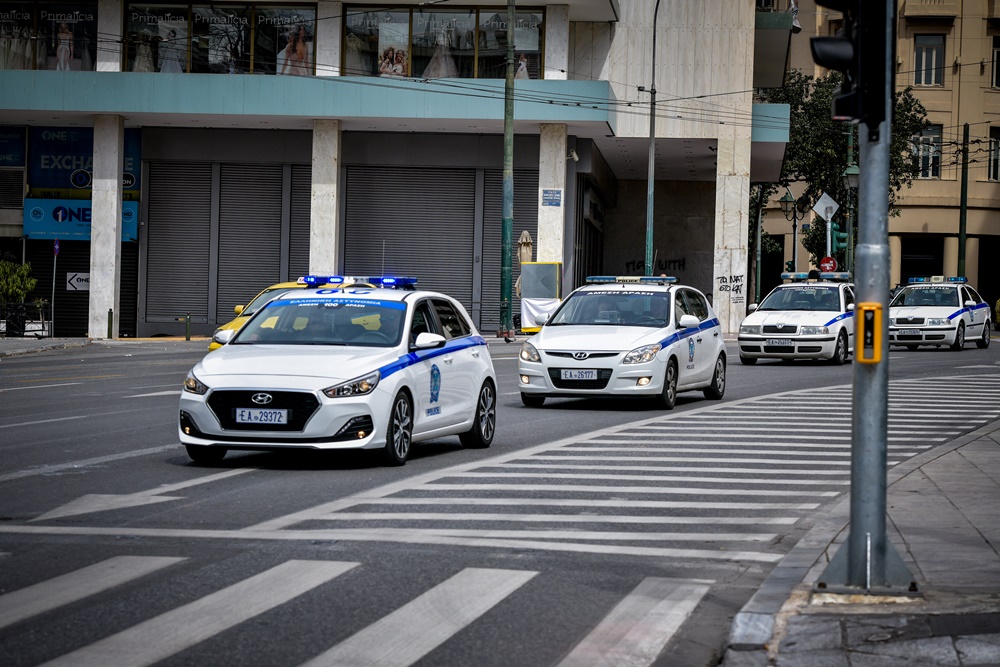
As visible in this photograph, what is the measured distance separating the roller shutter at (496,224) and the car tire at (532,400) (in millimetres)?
25122

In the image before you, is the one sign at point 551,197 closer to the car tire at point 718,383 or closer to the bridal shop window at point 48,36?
the bridal shop window at point 48,36

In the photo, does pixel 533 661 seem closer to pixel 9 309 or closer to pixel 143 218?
pixel 9 309

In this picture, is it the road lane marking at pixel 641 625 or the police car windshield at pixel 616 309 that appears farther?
the police car windshield at pixel 616 309

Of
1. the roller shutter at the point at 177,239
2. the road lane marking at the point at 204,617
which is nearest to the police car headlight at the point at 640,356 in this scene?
the road lane marking at the point at 204,617

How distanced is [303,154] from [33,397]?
26.7 meters

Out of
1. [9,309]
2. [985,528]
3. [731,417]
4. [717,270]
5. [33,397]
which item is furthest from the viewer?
[717,270]

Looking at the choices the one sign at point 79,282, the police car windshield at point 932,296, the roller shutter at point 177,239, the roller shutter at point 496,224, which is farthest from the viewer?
the roller shutter at point 177,239

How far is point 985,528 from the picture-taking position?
921 centimetres

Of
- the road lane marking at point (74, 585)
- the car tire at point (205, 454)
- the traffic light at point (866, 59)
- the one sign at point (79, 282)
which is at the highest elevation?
the traffic light at point (866, 59)

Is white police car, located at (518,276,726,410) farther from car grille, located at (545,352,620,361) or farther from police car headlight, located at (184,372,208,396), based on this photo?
police car headlight, located at (184,372,208,396)

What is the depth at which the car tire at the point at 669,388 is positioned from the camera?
19.3m

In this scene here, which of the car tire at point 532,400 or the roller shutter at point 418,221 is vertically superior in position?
the roller shutter at point 418,221

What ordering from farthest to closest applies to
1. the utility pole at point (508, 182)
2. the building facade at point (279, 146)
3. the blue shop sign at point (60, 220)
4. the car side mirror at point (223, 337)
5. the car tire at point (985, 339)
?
the blue shop sign at point (60, 220), the building facade at point (279, 146), the car tire at point (985, 339), the utility pole at point (508, 182), the car side mirror at point (223, 337)

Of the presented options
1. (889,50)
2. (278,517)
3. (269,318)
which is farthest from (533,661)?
(269,318)
